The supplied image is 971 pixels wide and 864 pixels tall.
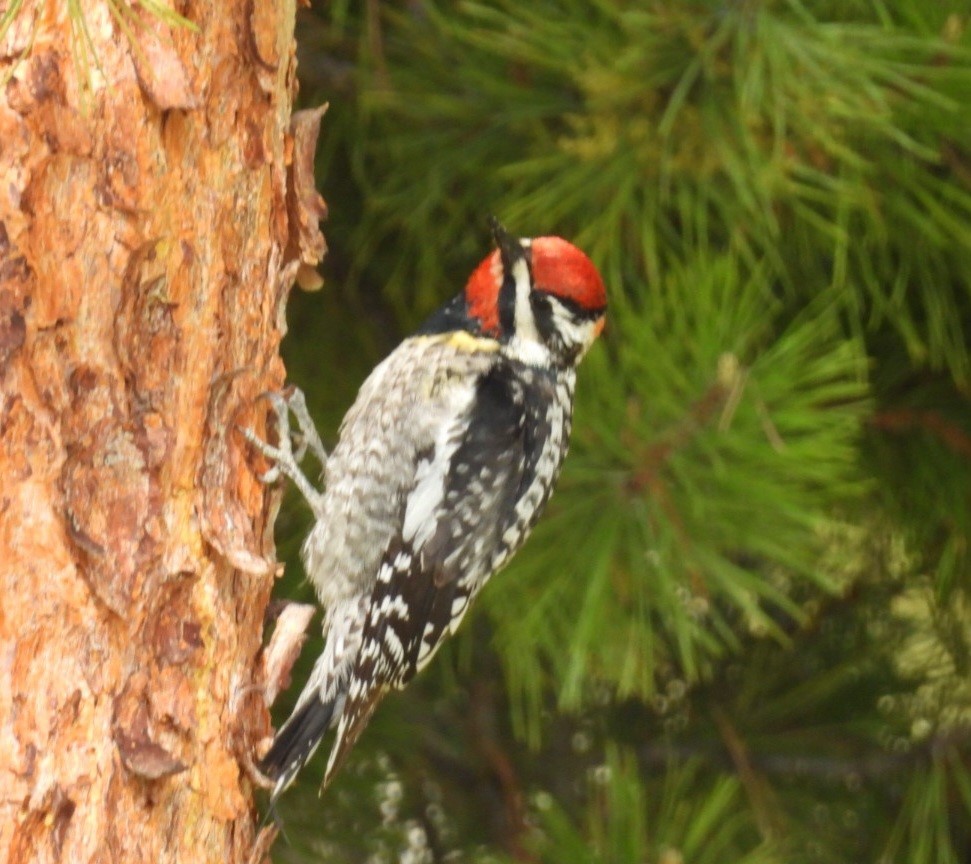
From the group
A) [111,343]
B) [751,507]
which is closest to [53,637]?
[111,343]

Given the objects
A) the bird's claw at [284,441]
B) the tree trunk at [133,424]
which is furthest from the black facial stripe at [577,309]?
the tree trunk at [133,424]

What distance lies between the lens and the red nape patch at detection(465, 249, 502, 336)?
6.36 feet

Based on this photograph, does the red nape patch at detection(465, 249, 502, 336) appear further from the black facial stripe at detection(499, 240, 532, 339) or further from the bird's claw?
the bird's claw

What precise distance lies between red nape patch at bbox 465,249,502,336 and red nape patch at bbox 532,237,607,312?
2.9 inches

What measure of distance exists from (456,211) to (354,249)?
214mm

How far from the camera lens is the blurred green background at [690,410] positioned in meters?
1.73

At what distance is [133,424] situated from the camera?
53.6 inches

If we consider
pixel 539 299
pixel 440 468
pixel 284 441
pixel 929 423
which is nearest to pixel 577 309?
pixel 539 299

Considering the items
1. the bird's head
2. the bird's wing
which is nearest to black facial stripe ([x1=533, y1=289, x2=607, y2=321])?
the bird's head

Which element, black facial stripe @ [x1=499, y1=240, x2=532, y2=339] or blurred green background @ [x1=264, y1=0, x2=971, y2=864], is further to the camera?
black facial stripe @ [x1=499, y1=240, x2=532, y2=339]

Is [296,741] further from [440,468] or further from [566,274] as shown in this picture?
[566,274]

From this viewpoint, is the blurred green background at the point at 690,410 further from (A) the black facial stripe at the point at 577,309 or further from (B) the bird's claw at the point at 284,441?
(B) the bird's claw at the point at 284,441

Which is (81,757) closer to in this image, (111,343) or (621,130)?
(111,343)

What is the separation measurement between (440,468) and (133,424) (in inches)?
24.1
